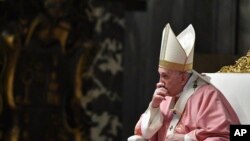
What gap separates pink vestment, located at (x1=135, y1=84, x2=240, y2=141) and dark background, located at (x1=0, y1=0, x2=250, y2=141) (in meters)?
1.18

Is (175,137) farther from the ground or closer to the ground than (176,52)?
closer to the ground

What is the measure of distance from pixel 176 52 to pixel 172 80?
128 mm

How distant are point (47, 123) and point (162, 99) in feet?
4.47

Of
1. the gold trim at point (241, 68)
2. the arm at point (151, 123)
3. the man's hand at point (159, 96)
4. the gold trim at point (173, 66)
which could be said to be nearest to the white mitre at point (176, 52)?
the gold trim at point (173, 66)

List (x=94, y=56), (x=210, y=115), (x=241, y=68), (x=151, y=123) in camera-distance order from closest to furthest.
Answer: (x=210, y=115), (x=151, y=123), (x=241, y=68), (x=94, y=56)

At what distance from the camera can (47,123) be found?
143 inches

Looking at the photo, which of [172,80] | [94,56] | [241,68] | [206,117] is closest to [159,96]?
[172,80]

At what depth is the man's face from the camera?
2.51 meters

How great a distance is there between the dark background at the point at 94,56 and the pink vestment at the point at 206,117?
1.18 meters

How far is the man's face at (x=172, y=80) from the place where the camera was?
2512 mm

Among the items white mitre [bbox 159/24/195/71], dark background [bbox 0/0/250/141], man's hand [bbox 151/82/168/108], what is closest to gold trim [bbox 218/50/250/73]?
white mitre [bbox 159/24/195/71]

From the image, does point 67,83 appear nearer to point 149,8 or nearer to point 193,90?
point 149,8

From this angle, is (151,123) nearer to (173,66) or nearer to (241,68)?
(173,66)

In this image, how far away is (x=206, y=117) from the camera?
2389mm
